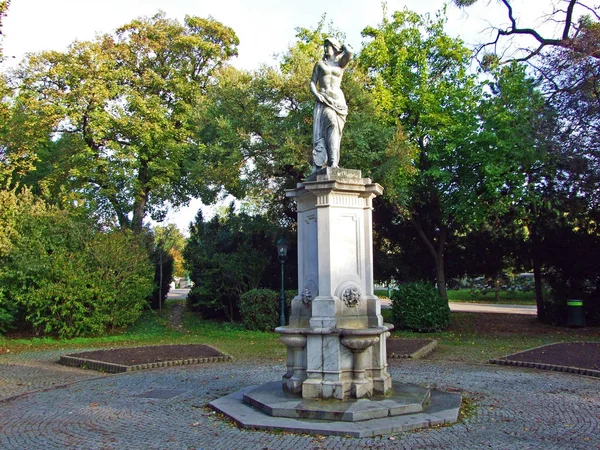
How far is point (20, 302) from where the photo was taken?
763 inches

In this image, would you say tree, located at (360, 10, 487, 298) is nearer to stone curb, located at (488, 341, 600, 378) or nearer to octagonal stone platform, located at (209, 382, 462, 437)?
stone curb, located at (488, 341, 600, 378)

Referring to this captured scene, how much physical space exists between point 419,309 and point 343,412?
44.1 feet

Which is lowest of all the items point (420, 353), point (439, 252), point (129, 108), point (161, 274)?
point (420, 353)

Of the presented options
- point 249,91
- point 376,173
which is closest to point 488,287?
point 376,173

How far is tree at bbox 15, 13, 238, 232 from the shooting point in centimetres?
2370

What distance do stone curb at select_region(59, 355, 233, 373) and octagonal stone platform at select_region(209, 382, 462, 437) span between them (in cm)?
458

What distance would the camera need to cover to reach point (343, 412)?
22.0 ft

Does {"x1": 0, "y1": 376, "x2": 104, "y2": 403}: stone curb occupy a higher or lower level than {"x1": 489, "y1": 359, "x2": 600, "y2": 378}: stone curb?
lower

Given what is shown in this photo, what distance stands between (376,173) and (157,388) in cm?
1119

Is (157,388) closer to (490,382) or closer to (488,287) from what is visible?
(490,382)

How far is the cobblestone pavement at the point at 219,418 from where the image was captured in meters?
6.11

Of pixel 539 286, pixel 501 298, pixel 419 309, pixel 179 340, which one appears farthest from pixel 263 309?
pixel 501 298

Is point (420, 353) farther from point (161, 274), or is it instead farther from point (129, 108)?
point (129, 108)

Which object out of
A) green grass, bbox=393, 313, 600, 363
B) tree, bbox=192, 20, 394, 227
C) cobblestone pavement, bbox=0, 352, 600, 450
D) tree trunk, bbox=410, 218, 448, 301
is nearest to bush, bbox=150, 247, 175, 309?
tree, bbox=192, 20, 394, 227
